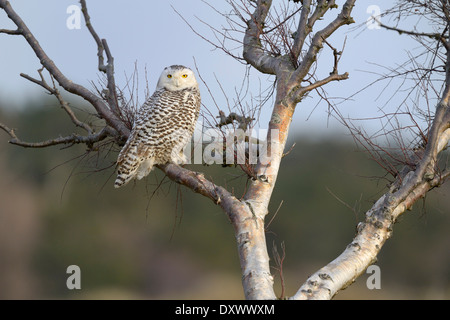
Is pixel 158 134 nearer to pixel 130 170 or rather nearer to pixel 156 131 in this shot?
pixel 156 131

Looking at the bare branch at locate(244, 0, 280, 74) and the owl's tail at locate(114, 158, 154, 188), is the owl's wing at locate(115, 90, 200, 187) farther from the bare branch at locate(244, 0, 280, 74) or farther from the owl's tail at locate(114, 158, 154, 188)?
the bare branch at locate(244, 0, 280, 74)

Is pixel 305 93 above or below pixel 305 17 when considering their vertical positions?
below

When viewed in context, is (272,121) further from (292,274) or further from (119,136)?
(292,274)

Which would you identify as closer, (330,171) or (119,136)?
(119,136)

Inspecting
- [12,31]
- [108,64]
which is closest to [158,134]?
[108,64]

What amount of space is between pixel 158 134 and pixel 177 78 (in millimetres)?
691

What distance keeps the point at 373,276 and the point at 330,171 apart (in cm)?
1692

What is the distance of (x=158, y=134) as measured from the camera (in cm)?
372

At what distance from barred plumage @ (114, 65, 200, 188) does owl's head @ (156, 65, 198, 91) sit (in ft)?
0.45

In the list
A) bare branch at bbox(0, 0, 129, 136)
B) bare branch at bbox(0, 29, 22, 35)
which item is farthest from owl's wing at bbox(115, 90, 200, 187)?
bare branch at bbox(0, 29, 22, 35)

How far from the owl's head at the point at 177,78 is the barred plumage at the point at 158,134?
14cm
